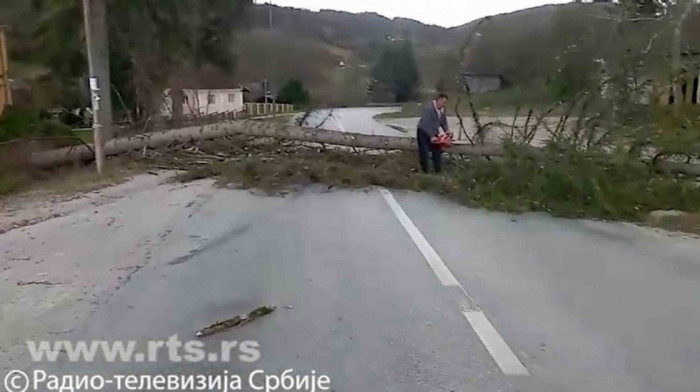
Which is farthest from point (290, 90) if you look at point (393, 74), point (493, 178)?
point (493, 178)

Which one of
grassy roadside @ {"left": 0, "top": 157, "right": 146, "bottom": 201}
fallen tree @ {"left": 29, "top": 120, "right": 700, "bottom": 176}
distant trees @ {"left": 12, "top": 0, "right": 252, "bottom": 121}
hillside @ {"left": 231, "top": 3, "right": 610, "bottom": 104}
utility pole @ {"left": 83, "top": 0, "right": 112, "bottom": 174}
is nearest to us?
grassy roadside @ {"left": 0, "top": 157, "right": 146, "bottom": 201}

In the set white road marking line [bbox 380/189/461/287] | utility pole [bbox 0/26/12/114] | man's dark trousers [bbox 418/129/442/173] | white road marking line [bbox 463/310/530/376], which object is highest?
utility pole [bbox 0/26/12/114]

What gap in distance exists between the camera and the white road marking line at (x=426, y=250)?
20.2 feet

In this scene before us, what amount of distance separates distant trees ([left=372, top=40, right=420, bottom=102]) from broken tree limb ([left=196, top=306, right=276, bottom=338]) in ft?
126

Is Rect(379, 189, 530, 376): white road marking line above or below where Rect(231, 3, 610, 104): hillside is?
below

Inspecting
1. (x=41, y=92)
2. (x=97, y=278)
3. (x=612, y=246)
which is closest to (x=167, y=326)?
(x=97, y=278)

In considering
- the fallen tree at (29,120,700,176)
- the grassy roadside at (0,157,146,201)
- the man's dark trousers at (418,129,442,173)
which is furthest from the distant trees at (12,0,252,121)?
the man's dark trousers at (418,129,442,173)

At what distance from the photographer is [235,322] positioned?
4.91m

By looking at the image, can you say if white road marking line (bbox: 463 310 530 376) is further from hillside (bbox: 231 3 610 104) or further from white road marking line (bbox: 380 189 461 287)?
hillside (bbox: 231 3 610 104)

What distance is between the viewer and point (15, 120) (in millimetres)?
14031

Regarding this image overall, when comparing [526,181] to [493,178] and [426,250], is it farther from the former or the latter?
[426,250]

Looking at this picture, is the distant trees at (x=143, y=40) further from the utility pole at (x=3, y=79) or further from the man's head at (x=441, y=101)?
the man's head at (x=441, y=101)

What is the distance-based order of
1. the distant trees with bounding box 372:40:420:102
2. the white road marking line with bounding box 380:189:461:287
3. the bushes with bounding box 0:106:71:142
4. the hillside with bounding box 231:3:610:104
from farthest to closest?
the distant trees with bounding box 372:40:420:102, the hillside with bounding box 231:3:610:104, the bushes with bounding box 0:106:71:142, the white road marking line with bounding box 380:189:461:287

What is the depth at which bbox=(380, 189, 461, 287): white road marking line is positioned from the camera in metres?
6.16
